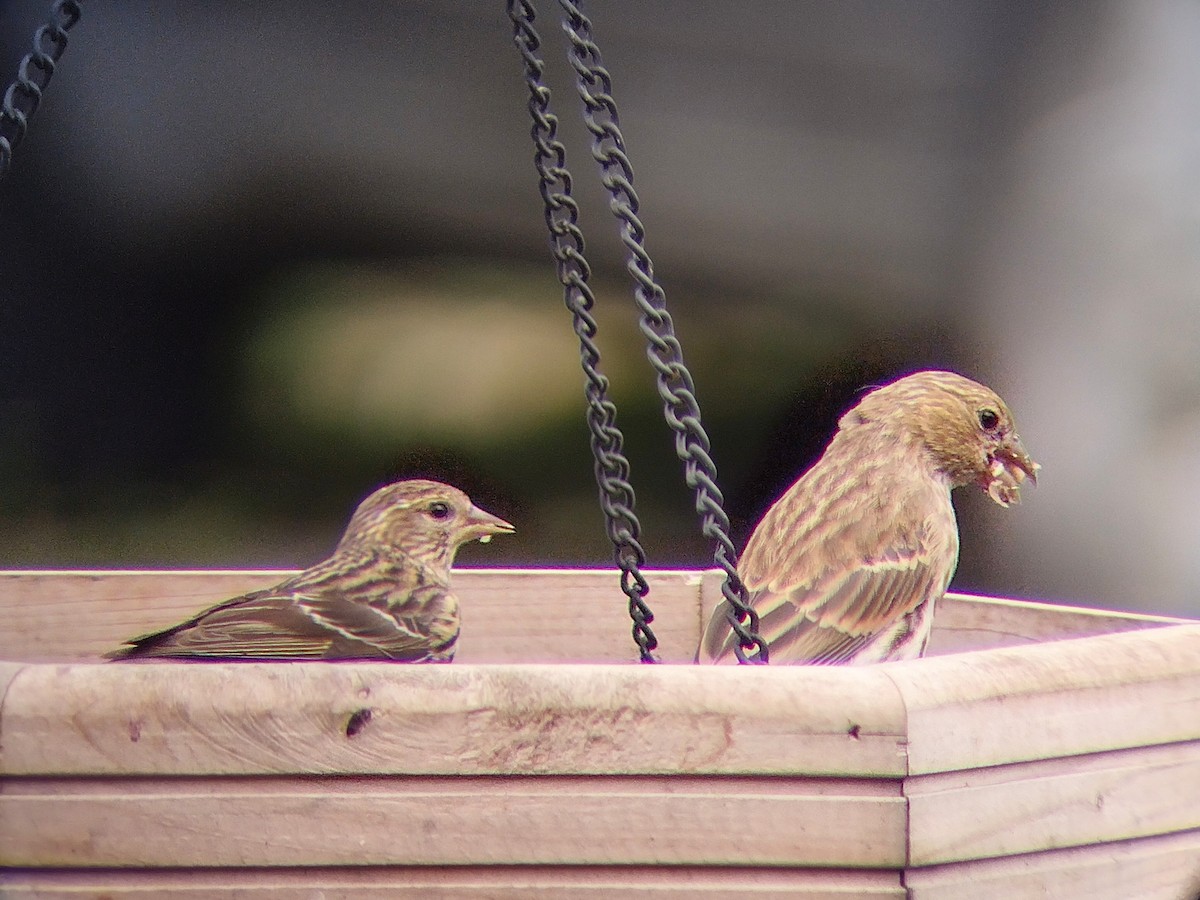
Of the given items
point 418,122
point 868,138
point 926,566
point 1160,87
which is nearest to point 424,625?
point 926,566

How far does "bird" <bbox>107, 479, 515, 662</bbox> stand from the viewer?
155 cm

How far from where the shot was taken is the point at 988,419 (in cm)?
184

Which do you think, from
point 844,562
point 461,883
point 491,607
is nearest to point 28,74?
point 461,883

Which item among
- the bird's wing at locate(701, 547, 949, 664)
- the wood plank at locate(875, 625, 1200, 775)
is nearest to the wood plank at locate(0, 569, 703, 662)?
the bird's wing at locate(701, 547, 949, 664)

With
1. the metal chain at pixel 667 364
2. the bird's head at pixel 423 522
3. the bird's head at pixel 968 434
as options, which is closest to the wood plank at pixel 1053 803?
the metal chain at pixel 667 364

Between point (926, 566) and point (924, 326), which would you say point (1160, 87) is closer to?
point (924, 326)

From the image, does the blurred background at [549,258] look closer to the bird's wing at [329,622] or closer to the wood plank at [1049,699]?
the bird's wing at [329,622]

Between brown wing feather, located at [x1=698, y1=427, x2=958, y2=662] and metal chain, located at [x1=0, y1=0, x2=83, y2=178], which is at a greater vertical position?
metal chain, located at [x1=0, y1=0, x2=83, y2=178]

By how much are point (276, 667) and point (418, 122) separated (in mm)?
2310

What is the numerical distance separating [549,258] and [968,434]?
1483 mm

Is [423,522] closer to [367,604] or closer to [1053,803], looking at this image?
[367,604]

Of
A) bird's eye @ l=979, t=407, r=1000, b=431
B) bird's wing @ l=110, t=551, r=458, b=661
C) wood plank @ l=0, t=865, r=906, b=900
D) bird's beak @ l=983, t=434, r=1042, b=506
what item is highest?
bird's eye @ l=979, t=407, r=1000, b=431

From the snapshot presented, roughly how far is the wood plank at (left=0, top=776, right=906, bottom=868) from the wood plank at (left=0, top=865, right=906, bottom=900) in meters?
0.01

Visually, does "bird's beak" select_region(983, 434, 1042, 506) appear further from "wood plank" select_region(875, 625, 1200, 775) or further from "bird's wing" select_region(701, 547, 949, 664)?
"wood plank" select_region(875, 625, 1200, 775)
